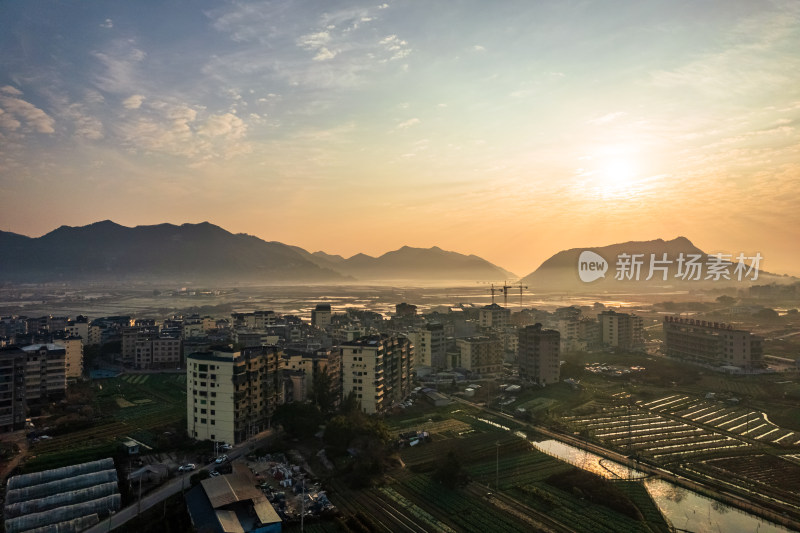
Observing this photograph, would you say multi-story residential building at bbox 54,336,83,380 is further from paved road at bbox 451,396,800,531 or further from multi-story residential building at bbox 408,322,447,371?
paved road at bbox 451,396,800,531

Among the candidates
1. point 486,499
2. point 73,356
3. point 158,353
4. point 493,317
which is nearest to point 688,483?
point 486,499

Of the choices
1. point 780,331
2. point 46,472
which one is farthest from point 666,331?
point 46,472

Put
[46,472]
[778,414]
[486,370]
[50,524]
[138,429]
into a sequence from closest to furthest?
[50,524], [46,472], [138,429], [778,414], [486,370]

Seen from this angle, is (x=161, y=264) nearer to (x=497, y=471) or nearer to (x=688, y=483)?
(x=497, y=471)

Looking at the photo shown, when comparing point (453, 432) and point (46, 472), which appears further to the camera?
point (453, 432)


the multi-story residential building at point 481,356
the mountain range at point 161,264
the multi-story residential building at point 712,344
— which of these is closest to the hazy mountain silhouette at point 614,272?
the mountain range at point 161,264

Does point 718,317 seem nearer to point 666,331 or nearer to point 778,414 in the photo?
point 666,331
